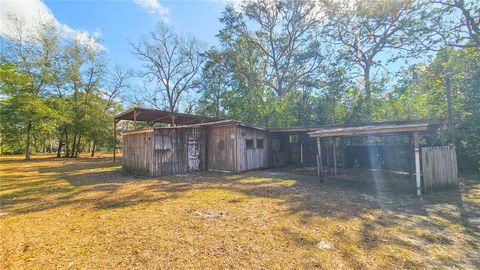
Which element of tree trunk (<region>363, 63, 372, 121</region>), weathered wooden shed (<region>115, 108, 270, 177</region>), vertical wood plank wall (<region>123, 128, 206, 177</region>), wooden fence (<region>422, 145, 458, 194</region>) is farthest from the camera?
tree trunk (<region>363, 63, 372, 121</region>)

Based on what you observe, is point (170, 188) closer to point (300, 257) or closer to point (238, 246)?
point (238, 246)

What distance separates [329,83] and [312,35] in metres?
5.05

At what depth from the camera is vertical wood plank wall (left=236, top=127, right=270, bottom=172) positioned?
39.8ft

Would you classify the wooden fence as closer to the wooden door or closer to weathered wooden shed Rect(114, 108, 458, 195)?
weathered wooden shed Rect(114, 108, 458, 195)

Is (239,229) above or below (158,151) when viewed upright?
below

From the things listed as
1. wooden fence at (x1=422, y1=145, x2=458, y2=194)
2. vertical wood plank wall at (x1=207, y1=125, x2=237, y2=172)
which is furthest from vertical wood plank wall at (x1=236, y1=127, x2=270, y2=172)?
wooden fence at (x1=422, y1=145, x2=458, y2=194)

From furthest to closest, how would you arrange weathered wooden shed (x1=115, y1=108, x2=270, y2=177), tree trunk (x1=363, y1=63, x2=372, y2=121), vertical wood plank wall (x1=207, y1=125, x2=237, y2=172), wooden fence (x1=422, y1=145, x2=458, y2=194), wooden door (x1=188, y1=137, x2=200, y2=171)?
tree trunk (x1=363, y1=63, x2=372, y2=121)
wooden door (x1=188, y1=137, x2=200, y2=171)
vertical wood plank wall (x1=207, y1=125, x2=237, y2=172)
weathered wooden shed (x1=115, y1=108, x2=270, y2=177)
wooden fence (x1=422, y1=145, x2=458, y2=194)

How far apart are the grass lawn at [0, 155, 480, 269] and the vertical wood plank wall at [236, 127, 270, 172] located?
4601 mm

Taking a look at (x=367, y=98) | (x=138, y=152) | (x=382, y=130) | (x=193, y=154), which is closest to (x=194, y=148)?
(x=193, y=154)

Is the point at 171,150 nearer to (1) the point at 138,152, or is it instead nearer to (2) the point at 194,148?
(2) the point at 194,148

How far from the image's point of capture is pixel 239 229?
174 inches

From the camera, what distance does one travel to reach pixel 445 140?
1120 cm

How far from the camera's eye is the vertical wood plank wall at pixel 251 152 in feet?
39.8

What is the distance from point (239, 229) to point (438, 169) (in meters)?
7.13
